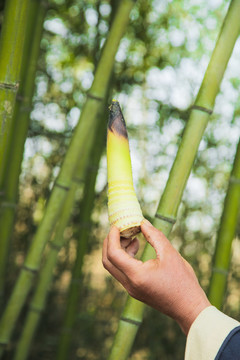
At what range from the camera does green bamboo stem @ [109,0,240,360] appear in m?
0.90

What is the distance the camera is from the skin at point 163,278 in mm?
616

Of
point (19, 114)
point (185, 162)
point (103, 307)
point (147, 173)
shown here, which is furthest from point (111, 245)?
point (103, 307)

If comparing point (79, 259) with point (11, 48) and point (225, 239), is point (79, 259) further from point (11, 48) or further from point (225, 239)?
point (11, 48)

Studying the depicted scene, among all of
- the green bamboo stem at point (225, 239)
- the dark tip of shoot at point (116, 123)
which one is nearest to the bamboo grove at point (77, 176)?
the green bamboo stem at point (225, 239)

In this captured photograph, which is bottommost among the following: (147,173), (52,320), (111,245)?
(52,320)

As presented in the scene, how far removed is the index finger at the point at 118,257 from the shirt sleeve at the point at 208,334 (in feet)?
0.37

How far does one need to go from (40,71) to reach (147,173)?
0.70 m

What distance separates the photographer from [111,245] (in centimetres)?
63

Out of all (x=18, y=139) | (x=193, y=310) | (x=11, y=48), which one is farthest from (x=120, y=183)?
(x=18, y=139)

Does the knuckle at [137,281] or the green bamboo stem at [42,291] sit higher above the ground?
the knuckle at [137,281]

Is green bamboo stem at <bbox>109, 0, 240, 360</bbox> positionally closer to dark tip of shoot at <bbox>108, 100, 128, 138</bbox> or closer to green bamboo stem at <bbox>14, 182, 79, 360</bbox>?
dark tip of shoot at <bbox>108, 100, 128, 138</bbox>

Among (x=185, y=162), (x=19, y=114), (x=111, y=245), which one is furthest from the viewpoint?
(x=19, y=114)

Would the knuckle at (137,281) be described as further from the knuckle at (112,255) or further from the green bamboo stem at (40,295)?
the green bamboo stem at (40,295)

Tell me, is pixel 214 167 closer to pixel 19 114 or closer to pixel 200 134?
pixel 19 114
